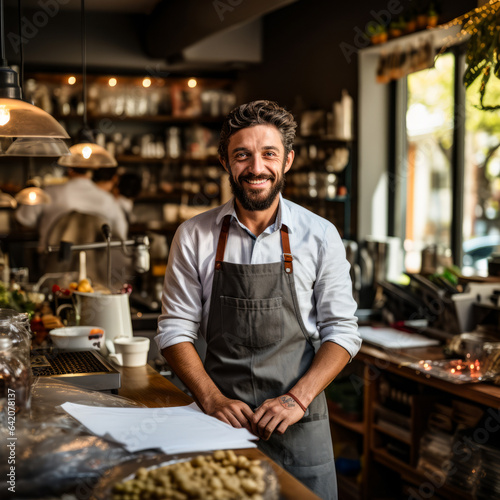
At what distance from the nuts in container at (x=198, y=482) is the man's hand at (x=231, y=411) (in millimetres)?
552

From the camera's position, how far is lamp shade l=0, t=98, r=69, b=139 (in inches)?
81.7

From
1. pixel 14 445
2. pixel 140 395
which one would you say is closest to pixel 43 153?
pixel 140 395

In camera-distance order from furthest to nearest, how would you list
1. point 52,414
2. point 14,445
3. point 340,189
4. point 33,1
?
point 33,1 < point 340,189 < point 52,414 < point 14,445

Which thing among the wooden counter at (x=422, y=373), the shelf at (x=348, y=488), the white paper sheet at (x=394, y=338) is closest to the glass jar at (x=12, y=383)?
the wooden counter at (x=422, y=373)

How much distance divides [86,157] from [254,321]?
203cm

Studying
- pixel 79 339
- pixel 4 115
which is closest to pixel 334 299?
pixel 79 339

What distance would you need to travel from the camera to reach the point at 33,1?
256 inches

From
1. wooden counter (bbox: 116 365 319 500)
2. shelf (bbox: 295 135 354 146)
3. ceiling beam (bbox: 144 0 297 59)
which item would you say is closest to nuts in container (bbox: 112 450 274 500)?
wooden counter (bbox: 116 365 319 500)

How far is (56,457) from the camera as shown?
4.43 feet

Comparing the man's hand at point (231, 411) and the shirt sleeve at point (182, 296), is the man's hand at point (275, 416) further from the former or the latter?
the shirt sleeve at point (182, 296)

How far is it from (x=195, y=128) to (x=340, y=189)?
110 inches

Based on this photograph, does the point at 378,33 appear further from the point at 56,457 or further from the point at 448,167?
the point at 56,457

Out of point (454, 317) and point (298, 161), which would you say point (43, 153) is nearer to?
point (454, 317)

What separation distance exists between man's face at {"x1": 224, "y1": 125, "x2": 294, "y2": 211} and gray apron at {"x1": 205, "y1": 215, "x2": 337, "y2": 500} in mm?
210
